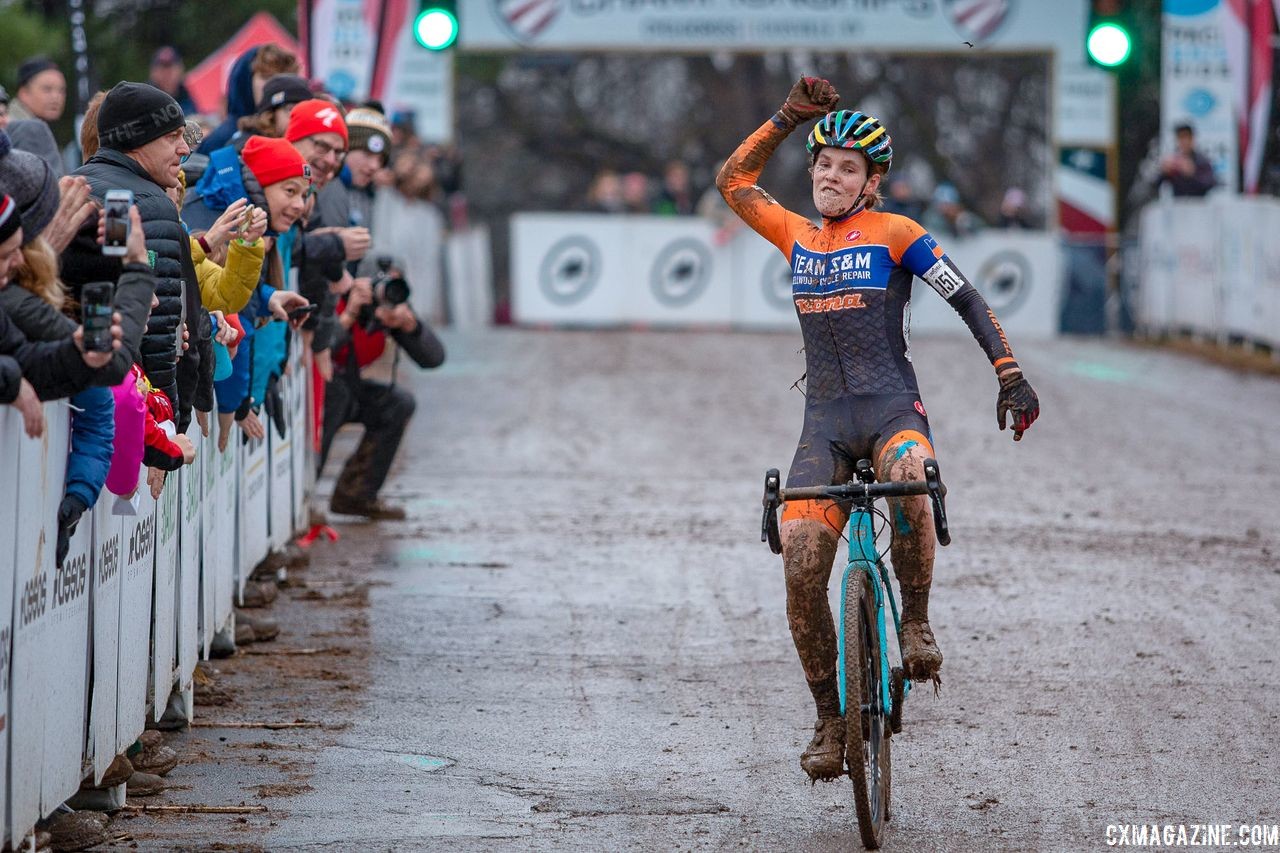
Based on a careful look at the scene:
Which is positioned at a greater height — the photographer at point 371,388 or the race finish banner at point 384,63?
the race finish banner at point 384,63

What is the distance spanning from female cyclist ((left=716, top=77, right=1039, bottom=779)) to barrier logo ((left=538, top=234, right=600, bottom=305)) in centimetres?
1976

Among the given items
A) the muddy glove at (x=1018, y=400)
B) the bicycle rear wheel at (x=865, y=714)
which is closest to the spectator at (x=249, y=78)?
the muddy glove at (x=1018, y=400)

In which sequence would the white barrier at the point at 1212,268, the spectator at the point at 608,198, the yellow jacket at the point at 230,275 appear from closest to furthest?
the yellow jacket at the point at 230,275 < the white barrier at the point at 1212,268 < the spectator at the point at 608,198

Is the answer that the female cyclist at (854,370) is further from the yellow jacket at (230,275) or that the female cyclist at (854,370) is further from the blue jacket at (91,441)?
the yellow jacket at (230,275)

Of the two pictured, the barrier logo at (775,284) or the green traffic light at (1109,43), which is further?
the barrier logo at (775,284)

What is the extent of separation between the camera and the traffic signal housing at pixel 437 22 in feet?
59.9

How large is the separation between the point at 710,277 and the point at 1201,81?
7006 mm

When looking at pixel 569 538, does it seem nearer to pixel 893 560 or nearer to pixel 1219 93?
pixel 893 560

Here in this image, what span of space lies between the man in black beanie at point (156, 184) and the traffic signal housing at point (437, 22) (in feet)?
37.7

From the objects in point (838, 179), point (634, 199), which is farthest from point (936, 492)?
point (634, 199)

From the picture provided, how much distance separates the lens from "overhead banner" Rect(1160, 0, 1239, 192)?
85.2 feet

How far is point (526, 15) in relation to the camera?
92.1 feet

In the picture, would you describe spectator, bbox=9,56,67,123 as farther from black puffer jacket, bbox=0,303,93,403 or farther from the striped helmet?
black puffer jacket, bbox=0,303,93,403

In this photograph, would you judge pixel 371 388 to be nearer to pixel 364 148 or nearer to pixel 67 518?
pixel 364 148
